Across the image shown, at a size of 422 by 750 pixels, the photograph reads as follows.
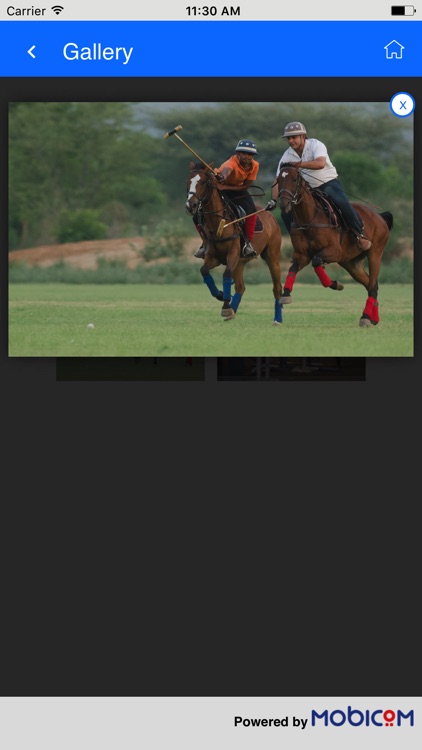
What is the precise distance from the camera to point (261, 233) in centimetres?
1151

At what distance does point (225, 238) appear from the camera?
451 inches

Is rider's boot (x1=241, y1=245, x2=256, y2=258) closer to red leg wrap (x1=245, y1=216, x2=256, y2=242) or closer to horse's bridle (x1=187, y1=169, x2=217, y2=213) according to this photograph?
red leg wrap (x1=245, y1=216, x2=256, y2=242)

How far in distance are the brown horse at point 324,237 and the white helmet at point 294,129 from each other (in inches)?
16.2

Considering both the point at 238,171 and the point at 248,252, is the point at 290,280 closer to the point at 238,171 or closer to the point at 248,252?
the point at 248,252

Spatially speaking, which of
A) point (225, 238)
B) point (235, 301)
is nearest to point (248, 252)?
point (225, 238)

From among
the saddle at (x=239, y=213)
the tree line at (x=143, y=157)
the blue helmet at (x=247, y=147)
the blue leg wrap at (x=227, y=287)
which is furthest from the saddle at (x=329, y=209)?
the blue leg wrap at (x=227, y=287)

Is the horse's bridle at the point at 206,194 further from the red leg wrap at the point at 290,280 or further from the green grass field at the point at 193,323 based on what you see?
the red leg wrap at the point at 290,280

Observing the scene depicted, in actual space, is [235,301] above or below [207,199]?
below

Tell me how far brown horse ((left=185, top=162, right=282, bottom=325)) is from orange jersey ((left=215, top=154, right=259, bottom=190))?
15 cm

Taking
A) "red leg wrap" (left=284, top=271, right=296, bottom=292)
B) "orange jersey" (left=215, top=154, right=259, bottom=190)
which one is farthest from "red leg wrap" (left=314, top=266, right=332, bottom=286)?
"orange jersey" (left=215, top=154, right=259, bottom=190)

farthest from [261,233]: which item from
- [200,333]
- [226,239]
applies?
[200,333]

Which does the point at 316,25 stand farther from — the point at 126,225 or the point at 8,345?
the point at 8,345

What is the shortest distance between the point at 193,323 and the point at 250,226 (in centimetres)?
116

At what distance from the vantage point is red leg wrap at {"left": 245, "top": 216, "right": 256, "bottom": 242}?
1152 cm
